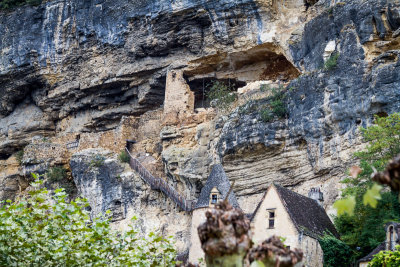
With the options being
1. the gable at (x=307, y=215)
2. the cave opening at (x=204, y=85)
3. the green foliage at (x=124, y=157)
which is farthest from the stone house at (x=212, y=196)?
the cave opening at (x=204, y=85)

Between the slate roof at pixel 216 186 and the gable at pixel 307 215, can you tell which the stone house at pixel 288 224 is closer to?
the gable at pixel 307 215

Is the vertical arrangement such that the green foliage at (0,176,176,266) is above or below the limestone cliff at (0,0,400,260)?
below

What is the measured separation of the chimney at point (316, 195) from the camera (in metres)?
29.0

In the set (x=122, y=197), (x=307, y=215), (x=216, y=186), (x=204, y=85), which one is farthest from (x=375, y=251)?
(x=204, y=85)

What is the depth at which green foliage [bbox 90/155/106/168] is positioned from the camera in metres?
38.6

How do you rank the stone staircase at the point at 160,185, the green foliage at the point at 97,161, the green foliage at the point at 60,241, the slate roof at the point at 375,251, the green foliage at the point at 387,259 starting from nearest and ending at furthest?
the green foliage at the point at 60,241 < the green foliage at the point at 387,259 < the slate roof at the point at 375,251 < the stone staircase at the point at 160,185 < the green foliage at the point at 97,161

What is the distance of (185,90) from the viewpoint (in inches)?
1526

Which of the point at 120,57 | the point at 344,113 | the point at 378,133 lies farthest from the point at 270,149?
the point at 120,57

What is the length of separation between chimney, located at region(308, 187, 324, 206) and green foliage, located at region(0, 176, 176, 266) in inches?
515

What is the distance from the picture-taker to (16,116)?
49.9m

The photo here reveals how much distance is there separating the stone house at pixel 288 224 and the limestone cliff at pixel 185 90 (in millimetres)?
4607

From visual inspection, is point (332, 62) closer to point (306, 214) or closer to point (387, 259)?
point (306, 214)

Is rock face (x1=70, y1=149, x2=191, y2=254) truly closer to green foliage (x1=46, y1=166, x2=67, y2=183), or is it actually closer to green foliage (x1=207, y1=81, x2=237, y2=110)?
green foliage (x1=46, y1=166, x2=67, y2=183)

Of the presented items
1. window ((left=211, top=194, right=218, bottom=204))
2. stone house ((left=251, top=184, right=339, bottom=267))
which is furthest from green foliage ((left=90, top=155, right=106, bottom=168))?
stone house ((left=251, top=184, right=339, bottom=267))
